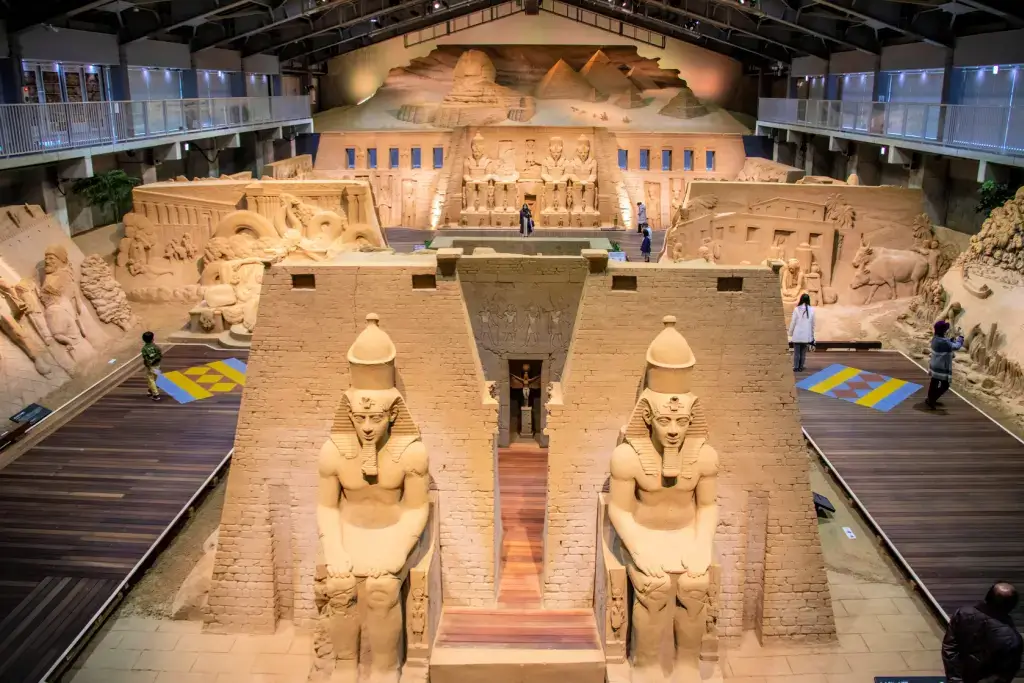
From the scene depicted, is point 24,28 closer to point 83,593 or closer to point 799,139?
point 83,593

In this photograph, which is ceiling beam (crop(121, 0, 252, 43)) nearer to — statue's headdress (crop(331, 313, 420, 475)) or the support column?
the support column

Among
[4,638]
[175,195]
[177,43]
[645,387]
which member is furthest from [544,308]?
[177,43]

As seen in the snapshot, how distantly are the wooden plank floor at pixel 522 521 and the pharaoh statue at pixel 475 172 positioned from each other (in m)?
12.4

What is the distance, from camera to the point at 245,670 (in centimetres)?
676

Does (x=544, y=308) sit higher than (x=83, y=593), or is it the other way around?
(x=544, y=308)

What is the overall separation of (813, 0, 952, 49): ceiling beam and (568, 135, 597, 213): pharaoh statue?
253 inches

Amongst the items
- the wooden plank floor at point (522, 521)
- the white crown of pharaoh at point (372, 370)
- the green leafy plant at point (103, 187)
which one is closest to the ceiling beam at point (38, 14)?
the green leafy plant at point (103, 187)

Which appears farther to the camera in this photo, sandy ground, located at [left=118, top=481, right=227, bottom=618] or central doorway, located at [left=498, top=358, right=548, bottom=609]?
sandy ground, located at [left=118, top=481, right=227, bottom=618]

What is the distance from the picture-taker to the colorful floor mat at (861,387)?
11.6m

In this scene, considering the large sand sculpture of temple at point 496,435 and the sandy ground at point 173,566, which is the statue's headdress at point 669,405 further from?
the sandy ground at point 173,566

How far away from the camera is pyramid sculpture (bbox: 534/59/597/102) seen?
26359 mm

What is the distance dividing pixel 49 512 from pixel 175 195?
8.53m

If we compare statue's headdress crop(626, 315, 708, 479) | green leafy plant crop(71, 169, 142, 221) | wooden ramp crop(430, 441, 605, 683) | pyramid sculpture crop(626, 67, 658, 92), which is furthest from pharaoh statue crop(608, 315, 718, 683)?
pyramid sculpture crop(626, 67, 658, 92)

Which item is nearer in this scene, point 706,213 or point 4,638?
point 4,638
